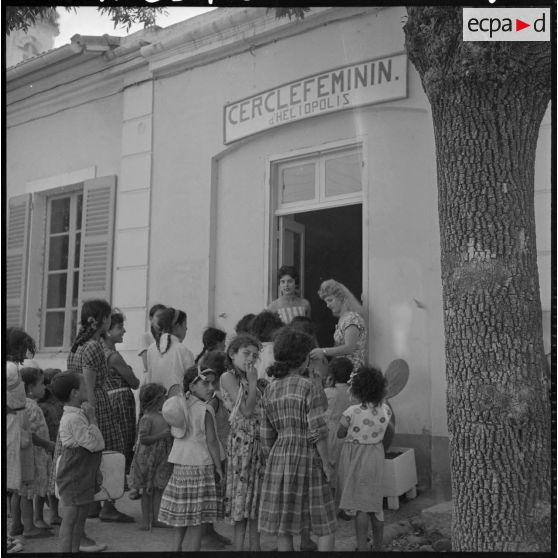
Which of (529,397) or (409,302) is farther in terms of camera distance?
(409,302)

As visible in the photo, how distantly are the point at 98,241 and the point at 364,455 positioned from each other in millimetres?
4066

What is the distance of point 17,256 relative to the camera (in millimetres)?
7934

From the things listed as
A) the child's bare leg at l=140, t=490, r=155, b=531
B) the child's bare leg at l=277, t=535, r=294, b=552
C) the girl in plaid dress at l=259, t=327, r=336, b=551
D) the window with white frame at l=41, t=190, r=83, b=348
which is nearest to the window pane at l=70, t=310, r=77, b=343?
the window with white frame at l=41, t=190, r=83, b=348

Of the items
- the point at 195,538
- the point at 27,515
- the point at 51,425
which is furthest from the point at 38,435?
the point at 195,538

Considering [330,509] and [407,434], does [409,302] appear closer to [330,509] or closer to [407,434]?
[407,434]

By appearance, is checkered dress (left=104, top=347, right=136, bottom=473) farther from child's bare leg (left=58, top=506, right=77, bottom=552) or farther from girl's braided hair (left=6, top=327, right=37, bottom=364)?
child's bare leg (left=58, top=506, right=77, bottom=552)

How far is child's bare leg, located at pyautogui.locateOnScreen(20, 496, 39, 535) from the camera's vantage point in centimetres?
466

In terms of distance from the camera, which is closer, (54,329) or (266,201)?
(266,201)

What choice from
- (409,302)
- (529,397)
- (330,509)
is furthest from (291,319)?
(529,397)

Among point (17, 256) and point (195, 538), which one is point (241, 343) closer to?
point (195, 538)

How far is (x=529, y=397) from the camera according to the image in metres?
3.36

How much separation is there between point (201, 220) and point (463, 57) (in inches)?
146

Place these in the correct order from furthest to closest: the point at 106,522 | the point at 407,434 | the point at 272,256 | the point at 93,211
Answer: the point at 93,211 < the point at 272,256 < the point at 407,434 < the point at 106,522

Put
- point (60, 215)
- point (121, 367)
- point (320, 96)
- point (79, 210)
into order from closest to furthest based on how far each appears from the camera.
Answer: point (121, 367) < point (320, 96) < point (79, 210) < point (60, 215)
